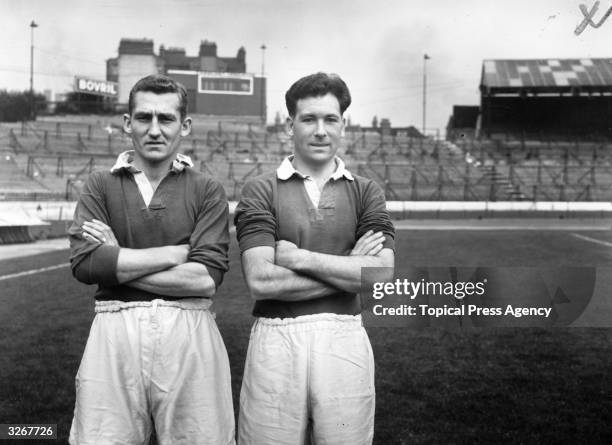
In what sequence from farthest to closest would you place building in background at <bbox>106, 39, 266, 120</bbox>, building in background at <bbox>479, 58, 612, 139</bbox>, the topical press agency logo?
building in background at <bbox>106, 39, 266, 120</bbox>, building in background at <bbox>479, 58, 612, 139</bbox>, the topical press agency logo

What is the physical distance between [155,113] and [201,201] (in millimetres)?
401

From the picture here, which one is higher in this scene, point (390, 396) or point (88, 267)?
point (88, 267)

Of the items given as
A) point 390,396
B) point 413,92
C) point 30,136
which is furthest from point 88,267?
point 30,136

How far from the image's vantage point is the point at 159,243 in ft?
9.23

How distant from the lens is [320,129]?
2.78m

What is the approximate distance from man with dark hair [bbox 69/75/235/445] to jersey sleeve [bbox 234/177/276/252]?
118mm

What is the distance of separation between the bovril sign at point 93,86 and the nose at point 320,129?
42.0m

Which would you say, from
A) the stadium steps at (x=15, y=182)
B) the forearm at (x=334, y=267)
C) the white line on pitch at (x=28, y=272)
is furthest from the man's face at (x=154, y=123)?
the stadium steps at (x=15, y=182)

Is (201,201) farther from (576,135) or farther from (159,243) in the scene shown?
(576,135)

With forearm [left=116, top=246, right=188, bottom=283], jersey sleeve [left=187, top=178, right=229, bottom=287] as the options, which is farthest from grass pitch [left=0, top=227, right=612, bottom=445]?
forearm [left=116, top=246, right=188, bottom=283]

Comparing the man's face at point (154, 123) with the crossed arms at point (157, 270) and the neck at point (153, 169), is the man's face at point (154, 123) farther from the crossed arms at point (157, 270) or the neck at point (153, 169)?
the crossed arms at point (157, 270)

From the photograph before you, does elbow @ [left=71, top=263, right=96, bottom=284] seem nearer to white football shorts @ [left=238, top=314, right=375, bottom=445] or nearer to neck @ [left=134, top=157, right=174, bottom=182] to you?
neck @ [left=134, top=157, right=174, bottom=182]

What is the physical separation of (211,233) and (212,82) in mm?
42677

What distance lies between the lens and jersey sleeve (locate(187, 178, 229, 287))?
277 centimetres
